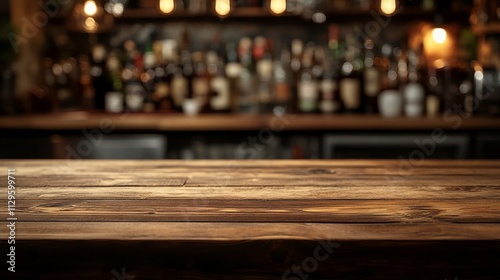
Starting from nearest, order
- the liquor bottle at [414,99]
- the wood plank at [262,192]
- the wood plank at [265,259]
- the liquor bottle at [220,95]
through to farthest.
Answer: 1. the wood plank at [265,259]
2. the wood plank at [262,192]
3. the liquor bottle at [414,99]
4. the liquor bottle at [220,95]

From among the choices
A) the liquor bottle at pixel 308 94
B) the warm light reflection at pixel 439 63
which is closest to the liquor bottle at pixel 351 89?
the liquor bottle at pixel 308 94

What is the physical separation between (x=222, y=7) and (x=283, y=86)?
0.48 meters

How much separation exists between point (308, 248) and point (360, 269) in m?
0.06

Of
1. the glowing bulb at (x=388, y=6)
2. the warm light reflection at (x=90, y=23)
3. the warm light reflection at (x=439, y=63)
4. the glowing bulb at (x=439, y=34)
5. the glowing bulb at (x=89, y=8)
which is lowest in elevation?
the warm light reflection at (x=439, y=63)

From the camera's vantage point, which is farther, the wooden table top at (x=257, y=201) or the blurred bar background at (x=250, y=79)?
the blurred bar background at (x=250, y=79)

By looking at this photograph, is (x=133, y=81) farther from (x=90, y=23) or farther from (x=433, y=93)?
(x=433, y=93)

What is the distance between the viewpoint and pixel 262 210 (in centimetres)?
71

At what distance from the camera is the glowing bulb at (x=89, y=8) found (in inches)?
86.4

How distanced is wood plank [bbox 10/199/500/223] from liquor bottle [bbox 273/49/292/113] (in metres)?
1.95

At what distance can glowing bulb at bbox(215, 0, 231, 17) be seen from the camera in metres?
2.60

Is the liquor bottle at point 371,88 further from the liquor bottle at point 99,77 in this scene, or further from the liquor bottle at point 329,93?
the liquor bottle at point 99,77

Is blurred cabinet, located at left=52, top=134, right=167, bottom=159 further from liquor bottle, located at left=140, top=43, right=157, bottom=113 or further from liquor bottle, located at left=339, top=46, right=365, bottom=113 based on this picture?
liquor bottle, located at left=339, top=46, right=365, bottom=113

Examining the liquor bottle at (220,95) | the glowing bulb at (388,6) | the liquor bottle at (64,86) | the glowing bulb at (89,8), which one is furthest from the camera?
the liquor bottle at (64,86)

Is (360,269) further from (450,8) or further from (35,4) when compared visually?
(35,4)
